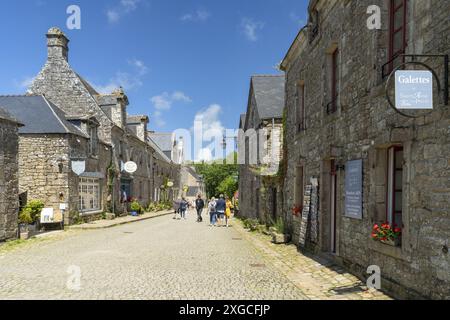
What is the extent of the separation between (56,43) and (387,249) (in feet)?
66.1

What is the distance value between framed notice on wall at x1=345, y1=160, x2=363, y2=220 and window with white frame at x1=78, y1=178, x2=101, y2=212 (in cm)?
1420

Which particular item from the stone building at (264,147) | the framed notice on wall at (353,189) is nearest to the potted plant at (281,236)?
the stone building at (264,147)

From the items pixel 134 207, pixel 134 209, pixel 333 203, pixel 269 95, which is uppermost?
pixel 269 95

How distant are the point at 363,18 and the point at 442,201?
12.5ft

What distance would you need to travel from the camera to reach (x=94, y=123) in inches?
784

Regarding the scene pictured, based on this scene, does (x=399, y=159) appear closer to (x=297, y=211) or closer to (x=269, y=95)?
(x=297, y=211)

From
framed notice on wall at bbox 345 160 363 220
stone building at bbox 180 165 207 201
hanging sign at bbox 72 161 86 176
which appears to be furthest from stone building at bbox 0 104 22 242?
stone building at bbox 180 165 207 201

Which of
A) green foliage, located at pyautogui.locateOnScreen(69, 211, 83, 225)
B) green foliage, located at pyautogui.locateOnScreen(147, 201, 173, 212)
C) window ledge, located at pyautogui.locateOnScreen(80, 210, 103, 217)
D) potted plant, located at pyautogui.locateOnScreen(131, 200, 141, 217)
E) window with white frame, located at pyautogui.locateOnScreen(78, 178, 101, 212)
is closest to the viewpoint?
green foliage, located at pyautogui.locateOnScreen(69, 211, 83, 225)

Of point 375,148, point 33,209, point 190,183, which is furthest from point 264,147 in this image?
point 190,183

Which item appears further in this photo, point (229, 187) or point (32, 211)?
point (229, 187)

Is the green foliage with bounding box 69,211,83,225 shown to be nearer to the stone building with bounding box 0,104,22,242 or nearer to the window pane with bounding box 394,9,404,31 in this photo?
the stone building with bounding box 0,104,22,242

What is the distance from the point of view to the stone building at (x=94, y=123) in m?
19.2

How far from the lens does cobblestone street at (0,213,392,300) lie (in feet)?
19.4
